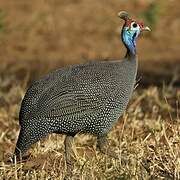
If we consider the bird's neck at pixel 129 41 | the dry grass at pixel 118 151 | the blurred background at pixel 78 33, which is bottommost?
the dry grass at pixel 118 151

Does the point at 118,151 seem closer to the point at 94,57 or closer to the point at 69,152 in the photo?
the point at 69,152

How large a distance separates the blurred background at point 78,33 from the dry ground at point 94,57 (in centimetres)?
1

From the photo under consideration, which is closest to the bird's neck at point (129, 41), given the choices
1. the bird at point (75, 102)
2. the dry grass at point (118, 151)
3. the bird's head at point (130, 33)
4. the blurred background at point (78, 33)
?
the bird's head at point (130, 33)

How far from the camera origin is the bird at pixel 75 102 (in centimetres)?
509

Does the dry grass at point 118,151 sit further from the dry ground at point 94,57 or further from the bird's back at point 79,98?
the bird's back at point 79,98

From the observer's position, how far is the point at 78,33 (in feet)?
41.3

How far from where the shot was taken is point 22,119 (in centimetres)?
518

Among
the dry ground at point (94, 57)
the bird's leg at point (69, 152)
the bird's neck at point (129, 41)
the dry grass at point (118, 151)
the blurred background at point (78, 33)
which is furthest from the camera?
the blurred background at point (78, 33)

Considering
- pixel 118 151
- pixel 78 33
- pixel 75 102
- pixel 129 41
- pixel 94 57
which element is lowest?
pixel 118 151

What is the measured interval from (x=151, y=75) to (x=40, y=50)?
2.38 metres

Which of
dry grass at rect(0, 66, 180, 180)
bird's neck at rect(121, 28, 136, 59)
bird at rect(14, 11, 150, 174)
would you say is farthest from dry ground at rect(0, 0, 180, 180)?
bird's neck at rect(121, 28, 136, 59)

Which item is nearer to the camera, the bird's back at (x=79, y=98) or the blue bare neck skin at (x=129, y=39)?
the bird's back at (x=79, y=98)

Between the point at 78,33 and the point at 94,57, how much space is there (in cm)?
119

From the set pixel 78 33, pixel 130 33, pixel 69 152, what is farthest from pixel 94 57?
pixel 69 152
